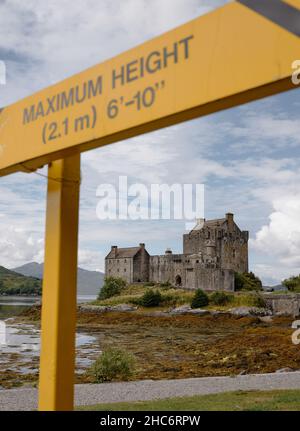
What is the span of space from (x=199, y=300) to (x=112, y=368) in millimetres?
35624

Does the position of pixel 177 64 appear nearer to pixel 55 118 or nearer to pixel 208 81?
pixel 208 81

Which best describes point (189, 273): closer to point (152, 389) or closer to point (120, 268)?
point (120, 268)

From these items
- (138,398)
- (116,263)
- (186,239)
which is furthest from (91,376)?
(116,263)

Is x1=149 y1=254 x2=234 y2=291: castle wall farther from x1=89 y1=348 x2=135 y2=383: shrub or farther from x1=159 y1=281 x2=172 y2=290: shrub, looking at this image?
x1=89 y1=348 x2=135 y2=383: shrub

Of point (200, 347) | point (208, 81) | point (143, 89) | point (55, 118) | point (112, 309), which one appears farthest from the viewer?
point (112, 309)

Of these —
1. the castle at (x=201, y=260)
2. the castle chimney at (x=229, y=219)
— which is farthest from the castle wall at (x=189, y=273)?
the castle chimney at (x=229, y=219)

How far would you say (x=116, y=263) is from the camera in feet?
220

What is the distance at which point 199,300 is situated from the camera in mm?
47906

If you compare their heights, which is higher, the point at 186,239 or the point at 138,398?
the point at 186,239

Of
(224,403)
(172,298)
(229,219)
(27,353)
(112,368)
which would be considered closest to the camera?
(224,403)

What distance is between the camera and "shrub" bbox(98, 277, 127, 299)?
61125mm

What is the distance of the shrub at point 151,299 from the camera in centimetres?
5059

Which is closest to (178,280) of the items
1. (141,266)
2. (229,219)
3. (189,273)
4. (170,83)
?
(189,273)
